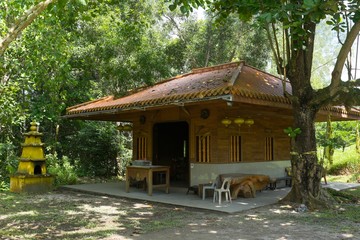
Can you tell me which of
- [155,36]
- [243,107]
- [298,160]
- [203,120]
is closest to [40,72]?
[203,120]

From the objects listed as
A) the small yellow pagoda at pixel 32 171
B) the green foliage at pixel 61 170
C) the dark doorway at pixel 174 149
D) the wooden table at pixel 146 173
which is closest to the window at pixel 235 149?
the wooden table at pixel 146 173

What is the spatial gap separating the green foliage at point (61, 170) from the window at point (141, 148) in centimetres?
242

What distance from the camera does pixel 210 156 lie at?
10.3 metres

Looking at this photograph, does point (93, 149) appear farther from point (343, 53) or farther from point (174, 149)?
point (343, 53)

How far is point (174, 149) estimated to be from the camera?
14.9m

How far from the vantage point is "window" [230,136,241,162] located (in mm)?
10602

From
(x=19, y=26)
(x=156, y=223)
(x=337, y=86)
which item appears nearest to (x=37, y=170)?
(x=156, y=223)

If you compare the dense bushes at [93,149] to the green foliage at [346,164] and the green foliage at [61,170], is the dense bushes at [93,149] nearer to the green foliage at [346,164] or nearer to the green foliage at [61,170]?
the green foliage at [61,170]

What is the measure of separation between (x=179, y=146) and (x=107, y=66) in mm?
4240

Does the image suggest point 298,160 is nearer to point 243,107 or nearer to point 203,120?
point 243,107

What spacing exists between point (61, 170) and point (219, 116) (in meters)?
6.30

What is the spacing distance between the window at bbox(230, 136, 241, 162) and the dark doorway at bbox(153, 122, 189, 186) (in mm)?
3193

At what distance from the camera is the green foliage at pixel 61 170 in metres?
12.7

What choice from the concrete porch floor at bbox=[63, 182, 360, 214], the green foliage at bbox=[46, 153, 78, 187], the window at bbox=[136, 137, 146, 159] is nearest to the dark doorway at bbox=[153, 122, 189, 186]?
the window at bbox=[136, 137, 146, 159]
